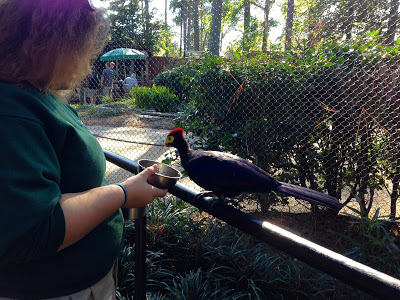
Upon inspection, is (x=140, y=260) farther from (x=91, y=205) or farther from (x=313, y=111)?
(x=313, y=111)

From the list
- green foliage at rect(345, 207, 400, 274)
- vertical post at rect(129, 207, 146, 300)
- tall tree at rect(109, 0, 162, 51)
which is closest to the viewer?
vertical post at rect(129, 207, 146, 300)

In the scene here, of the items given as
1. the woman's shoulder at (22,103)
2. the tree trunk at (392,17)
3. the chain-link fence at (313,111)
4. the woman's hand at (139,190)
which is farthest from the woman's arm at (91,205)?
the tree trunk at (392,17)

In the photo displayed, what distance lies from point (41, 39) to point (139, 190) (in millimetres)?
516

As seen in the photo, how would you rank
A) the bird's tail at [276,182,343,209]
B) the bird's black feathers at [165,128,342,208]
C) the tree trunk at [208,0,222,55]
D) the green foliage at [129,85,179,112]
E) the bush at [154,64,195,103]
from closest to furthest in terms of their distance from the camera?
the bird's tail at [276,182,343,209] → the bird's black feathers at [165,128,342,208] → the tree trunk at [208,0,222,55] → the bush at [154,64,195,103] → the green foliage at [129,85,179,112]

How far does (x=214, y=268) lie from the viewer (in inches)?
91.0

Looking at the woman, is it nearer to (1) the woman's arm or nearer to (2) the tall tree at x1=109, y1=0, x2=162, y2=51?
(1) the woman's arm

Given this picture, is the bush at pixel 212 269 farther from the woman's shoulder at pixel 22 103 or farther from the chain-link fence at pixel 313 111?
the woman's shoulder at pixel 22 103

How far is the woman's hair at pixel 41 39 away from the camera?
78cm

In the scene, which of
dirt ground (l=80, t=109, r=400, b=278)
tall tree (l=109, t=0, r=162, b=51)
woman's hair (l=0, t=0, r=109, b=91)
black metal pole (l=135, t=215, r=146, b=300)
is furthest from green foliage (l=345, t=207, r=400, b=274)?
tall tree (l=109, t=0, r=162, b=51)

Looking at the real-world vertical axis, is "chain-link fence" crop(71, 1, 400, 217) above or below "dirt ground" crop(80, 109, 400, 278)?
above

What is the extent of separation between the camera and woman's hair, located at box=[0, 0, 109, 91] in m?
0.78

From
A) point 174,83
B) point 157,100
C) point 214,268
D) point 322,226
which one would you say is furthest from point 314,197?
point 174,83

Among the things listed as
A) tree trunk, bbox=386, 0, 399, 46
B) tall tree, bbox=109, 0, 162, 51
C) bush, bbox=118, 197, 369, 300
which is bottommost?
bush, bbox=118, 197, 369, 300

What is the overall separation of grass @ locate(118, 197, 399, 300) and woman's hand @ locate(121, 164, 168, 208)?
1.31 m
